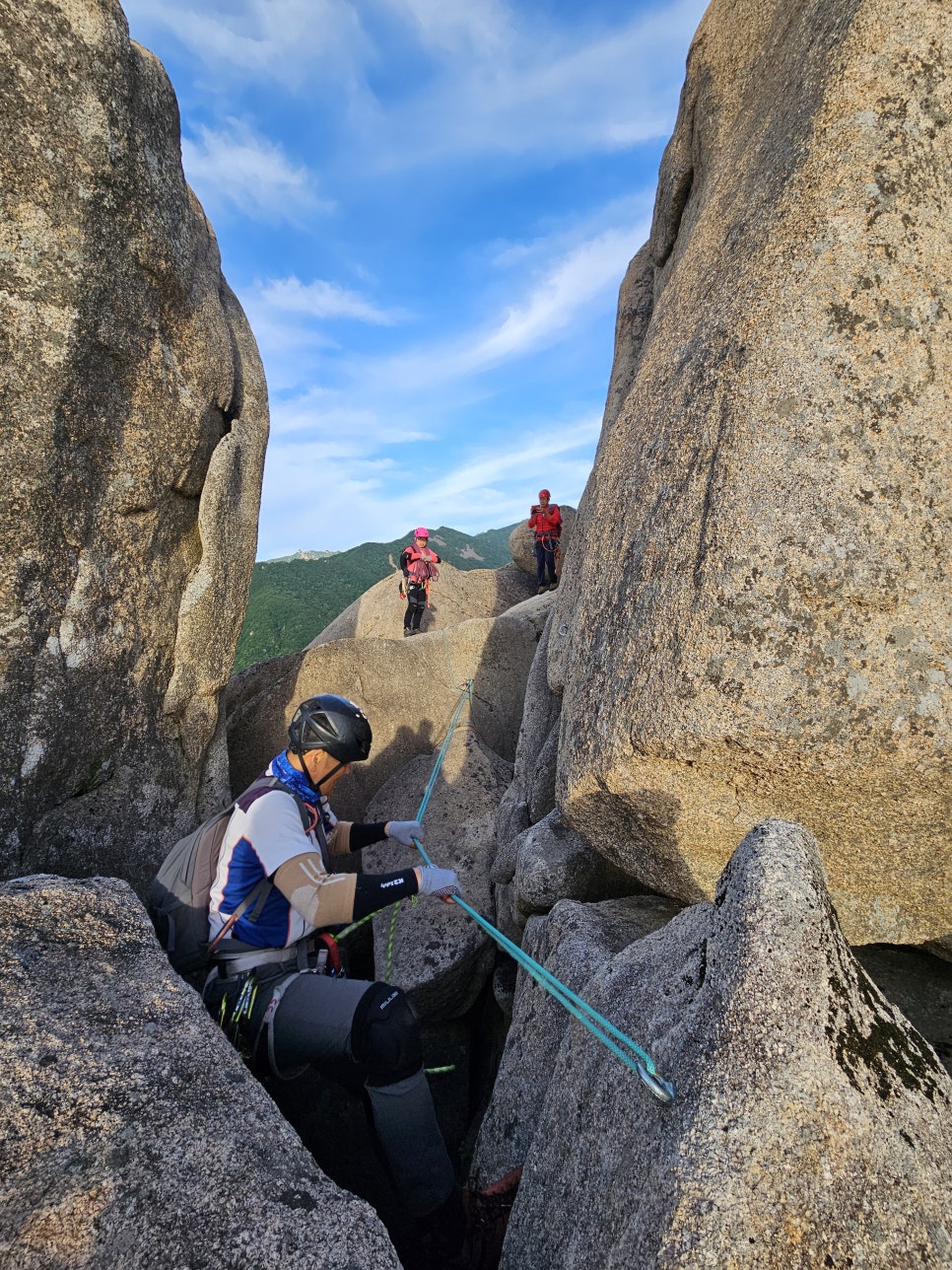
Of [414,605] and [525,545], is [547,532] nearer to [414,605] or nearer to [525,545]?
[525,545]

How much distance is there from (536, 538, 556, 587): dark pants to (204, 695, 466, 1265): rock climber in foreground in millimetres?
10810

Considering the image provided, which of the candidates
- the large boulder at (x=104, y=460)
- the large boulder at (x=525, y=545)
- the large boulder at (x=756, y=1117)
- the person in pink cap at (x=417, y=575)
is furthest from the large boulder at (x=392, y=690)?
the large boulder at (x=525, y=545)

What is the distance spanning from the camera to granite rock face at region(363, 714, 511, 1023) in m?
5.43

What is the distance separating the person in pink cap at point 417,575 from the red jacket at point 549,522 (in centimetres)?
227

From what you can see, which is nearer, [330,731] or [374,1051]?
[374,1051]

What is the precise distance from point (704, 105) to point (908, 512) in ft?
13.8

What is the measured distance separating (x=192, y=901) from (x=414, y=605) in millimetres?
10505

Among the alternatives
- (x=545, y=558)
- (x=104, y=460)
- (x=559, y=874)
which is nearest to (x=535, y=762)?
(x=559, y=874)

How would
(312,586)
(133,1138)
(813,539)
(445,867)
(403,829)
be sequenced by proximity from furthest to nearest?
(312,586) → (445,867) → (403,829) → (813,539) → (133,1138)

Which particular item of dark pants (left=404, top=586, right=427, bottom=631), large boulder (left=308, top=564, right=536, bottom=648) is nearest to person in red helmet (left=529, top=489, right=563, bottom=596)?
large boulder (left=308, top=564, right=536, bottom=648)

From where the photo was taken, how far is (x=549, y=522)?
1482cm

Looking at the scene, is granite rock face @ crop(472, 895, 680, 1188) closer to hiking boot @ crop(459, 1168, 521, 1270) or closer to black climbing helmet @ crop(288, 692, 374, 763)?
hiking boot @ crop(459, 1168, 521, 1270)

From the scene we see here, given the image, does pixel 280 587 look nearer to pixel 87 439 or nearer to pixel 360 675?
pixel 360 675

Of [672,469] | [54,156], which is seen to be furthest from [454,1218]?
[54,156]
